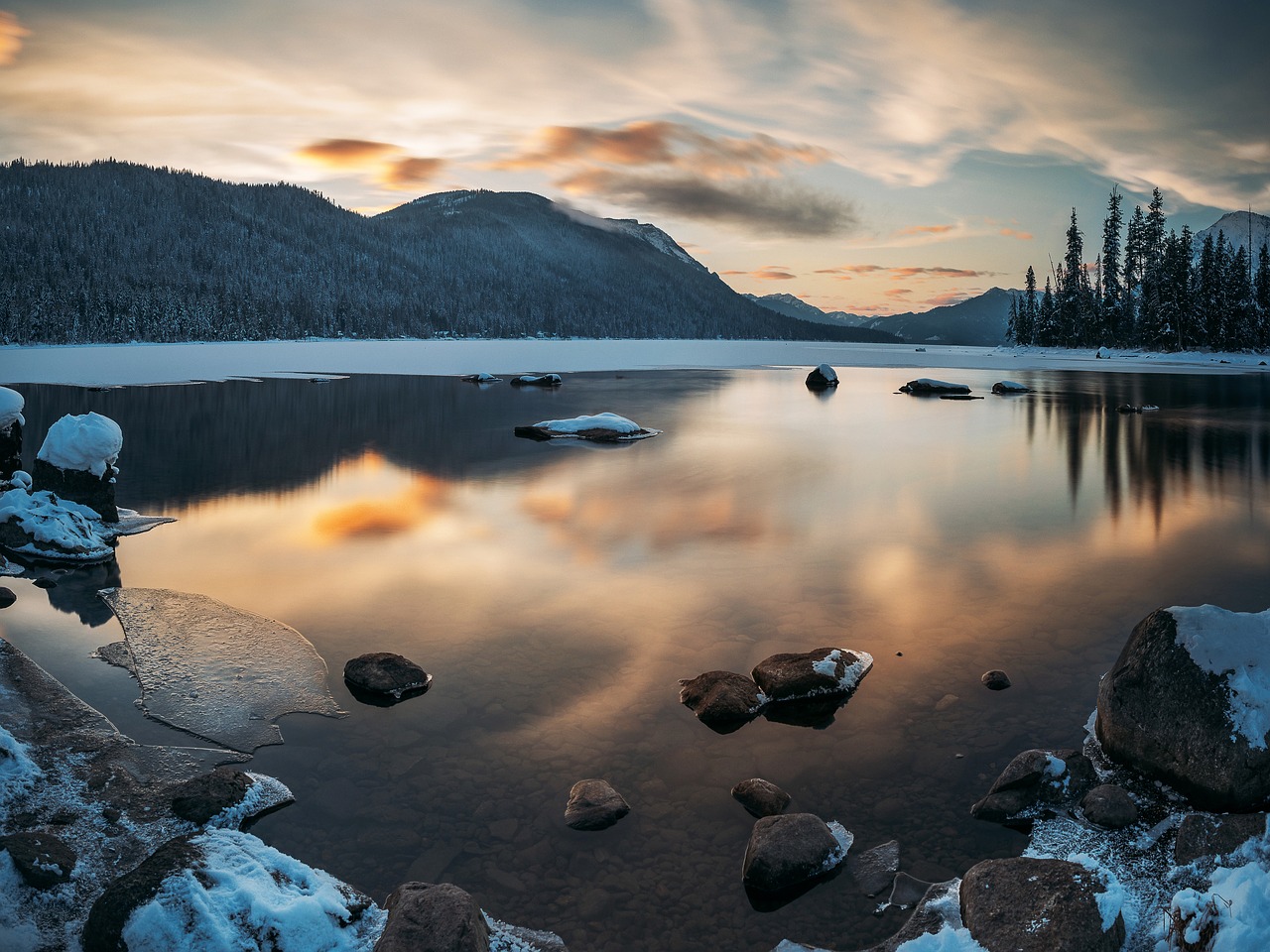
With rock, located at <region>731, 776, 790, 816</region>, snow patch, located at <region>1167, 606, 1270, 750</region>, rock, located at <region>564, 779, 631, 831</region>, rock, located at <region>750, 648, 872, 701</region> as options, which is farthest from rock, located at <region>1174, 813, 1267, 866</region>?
rock, located at <region>564, 779, 631, 831</region>

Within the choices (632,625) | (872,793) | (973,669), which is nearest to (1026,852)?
(872,793)

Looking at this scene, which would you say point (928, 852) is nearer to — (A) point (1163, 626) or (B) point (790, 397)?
(A) point (1163, 626)

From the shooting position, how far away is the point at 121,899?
16.3ft

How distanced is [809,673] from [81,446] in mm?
15244

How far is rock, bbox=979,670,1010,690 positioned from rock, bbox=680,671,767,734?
2719 mm

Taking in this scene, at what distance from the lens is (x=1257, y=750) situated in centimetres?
657

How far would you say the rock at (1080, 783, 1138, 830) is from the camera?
6668 millimetres

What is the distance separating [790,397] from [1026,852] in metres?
50.2

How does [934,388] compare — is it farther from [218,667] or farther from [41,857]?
[41,857]

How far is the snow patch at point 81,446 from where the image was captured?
16094 mm

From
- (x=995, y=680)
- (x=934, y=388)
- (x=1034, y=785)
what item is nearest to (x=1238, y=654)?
(x=1034, y=785)

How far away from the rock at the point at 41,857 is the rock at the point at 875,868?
5725 mm

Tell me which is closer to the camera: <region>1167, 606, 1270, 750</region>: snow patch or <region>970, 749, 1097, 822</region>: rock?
<region>1167, 606, 1270, 750</region>: snow patch

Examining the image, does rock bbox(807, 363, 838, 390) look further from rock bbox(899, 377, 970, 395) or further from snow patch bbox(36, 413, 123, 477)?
snow patch bbox(36, 413, 123, 477)
